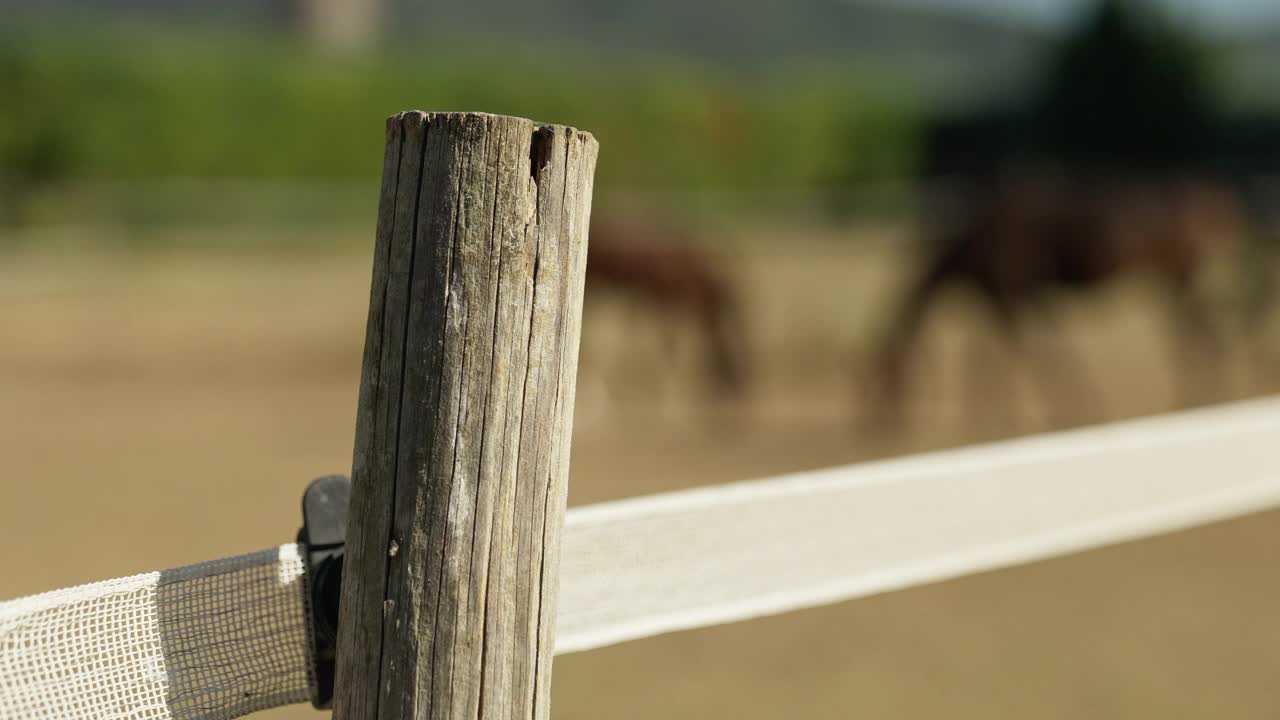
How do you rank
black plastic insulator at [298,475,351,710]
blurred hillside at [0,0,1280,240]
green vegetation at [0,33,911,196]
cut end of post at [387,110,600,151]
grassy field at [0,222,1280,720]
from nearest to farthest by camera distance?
cut end of post at [387,110,600,151], black plastic insulator at [298,475,351,710], grassy field at [0,222,1280,720], blurred hillside at [0,0,1280,240], green vegetation at [0,33,911,196]

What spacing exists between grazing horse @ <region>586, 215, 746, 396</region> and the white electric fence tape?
690cm

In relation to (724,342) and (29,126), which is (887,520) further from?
(29,126)

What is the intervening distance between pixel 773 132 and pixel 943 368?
507 inches

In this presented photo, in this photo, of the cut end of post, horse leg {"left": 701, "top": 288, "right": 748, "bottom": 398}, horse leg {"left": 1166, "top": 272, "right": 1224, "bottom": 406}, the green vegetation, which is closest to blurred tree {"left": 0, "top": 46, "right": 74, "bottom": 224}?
the green vegetation

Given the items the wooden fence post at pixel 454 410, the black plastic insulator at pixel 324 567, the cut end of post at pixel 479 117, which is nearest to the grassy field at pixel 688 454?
the black plastic insulator at pixel 324 567

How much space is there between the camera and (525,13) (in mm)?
57688

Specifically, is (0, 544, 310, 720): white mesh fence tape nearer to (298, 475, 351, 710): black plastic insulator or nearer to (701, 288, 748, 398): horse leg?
(298, 475, 351, 710): black plastic insulator

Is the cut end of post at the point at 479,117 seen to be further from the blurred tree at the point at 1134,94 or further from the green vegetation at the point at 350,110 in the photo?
the blurred tree at the point at 1134,94

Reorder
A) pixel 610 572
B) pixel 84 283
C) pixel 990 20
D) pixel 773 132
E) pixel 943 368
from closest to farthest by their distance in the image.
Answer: pixel 610 572 → pixel 943 368 → pixel 84 283 → pixel 773 132 → pixel 990 20

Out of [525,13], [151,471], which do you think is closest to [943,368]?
[151,471]

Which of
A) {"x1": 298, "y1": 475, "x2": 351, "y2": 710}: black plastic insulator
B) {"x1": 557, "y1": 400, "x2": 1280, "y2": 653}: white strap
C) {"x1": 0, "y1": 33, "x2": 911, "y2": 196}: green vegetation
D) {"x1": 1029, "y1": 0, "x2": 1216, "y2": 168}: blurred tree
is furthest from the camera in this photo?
{"x1": 1029, "y1": 0, "x2": 1216, "y2": 168}: blurred tree

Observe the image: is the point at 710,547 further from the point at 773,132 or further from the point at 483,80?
the point at 773,132

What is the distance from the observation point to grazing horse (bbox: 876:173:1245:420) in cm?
908

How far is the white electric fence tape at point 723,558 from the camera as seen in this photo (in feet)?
4.37
